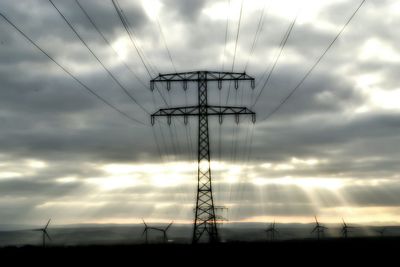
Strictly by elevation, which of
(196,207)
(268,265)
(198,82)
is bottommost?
(268,265)

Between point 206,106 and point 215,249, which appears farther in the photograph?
point 215,249

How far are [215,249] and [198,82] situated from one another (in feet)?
61.7

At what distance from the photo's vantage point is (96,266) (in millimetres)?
54156

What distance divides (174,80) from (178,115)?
129 inches

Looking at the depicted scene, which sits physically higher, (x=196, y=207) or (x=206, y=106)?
(x=206, y=106)

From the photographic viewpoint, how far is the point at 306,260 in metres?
61.2

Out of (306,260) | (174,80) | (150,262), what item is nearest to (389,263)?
(306,260)

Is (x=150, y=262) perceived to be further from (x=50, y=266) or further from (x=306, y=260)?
(x=306, y=260)

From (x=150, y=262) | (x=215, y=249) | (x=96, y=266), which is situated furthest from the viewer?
(x=215, y=249)

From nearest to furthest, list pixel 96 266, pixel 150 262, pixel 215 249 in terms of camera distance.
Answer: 1. pixel 96 266
2. pixel 150 262
3. pixel 215 249

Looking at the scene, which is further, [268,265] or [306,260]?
[306,260]

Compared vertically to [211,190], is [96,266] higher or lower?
lower

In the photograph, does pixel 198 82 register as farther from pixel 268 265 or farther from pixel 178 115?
pixel 268 265

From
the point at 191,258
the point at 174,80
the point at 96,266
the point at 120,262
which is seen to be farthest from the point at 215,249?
the point at 174,80
